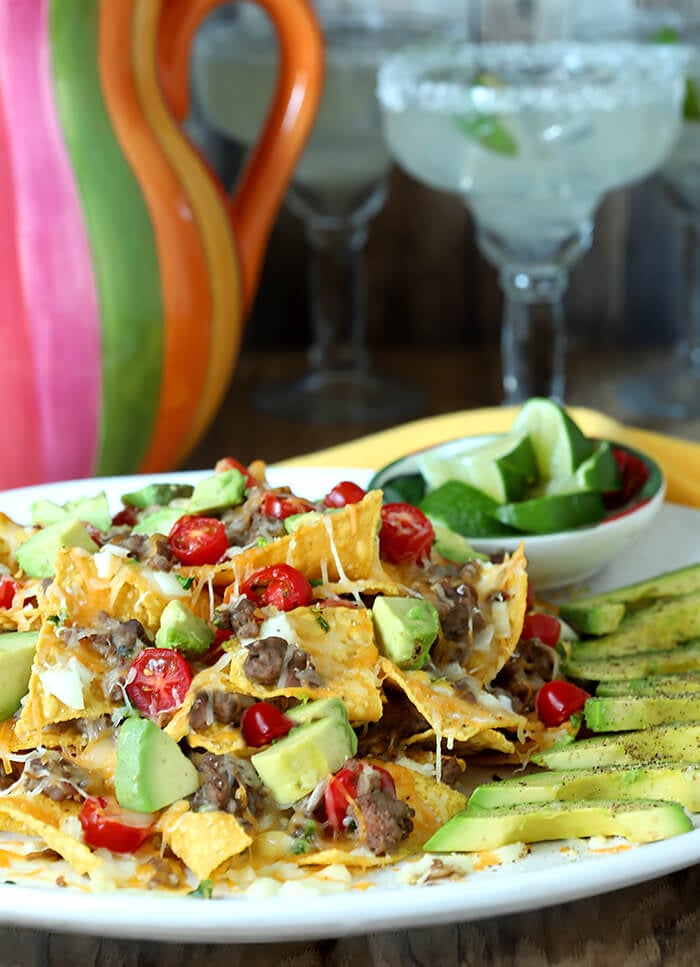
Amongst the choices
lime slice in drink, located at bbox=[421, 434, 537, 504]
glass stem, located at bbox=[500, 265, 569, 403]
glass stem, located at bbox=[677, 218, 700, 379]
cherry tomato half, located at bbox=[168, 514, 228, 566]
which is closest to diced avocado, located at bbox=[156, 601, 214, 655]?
cherry tomato half, located at bbox=[168, 514, 228, 566]

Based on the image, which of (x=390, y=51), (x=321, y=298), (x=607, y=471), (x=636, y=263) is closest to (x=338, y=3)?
(x=390, y=51)

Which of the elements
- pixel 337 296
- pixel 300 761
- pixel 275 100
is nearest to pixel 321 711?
pixel 300 761

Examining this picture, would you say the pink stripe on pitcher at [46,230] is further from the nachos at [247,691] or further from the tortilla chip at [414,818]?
the tortilla chip at [414,818]

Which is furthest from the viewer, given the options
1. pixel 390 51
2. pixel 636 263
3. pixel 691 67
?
pixel 636 263

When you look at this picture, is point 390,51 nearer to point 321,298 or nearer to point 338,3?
point 338,3

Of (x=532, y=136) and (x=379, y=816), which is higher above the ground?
(x=532, y=136)

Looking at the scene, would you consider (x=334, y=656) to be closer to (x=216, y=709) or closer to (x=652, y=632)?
(x=216, y=709)
